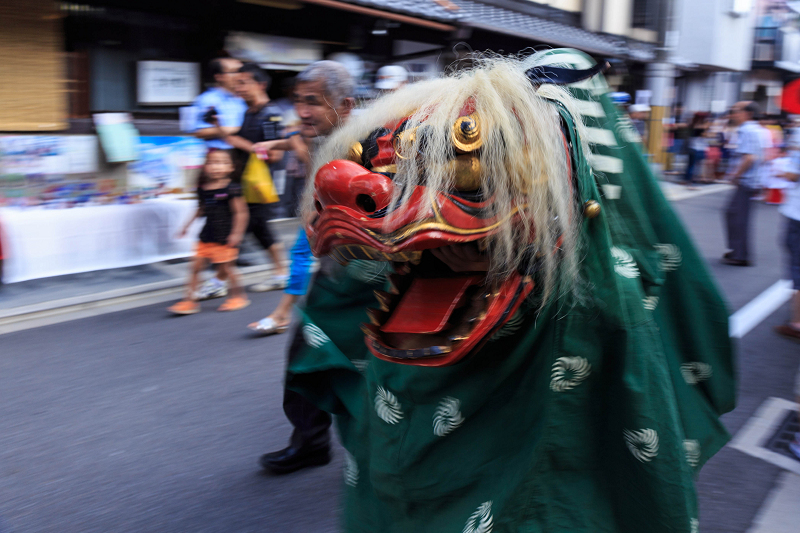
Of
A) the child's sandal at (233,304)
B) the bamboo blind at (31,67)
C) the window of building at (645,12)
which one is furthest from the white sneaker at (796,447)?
the window of building at (645,12)

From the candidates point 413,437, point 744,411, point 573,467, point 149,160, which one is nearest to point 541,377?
point 573,467

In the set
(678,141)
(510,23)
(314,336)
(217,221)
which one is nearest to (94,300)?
(217,221)

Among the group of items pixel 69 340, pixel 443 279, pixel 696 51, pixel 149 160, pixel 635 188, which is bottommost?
pixel 69 340

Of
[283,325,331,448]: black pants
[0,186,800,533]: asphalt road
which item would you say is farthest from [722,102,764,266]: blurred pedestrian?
[283,325,331,448]: black pants

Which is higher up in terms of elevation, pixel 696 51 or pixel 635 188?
pixel 696 51

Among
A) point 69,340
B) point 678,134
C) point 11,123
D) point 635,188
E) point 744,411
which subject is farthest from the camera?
point 678,134

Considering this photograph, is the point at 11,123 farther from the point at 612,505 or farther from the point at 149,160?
the point at 612,505

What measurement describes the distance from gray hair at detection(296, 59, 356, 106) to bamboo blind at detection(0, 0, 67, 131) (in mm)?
4915

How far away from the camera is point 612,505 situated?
1352 mm

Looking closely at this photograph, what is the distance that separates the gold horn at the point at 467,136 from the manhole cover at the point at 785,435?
2.65 m

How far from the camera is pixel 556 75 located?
4.25ft

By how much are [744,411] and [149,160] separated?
581 centimetres

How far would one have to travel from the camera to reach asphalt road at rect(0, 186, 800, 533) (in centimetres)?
252

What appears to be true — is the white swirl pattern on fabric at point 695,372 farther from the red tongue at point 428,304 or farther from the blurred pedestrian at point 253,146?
the blurred pedestrian at point 253,146
